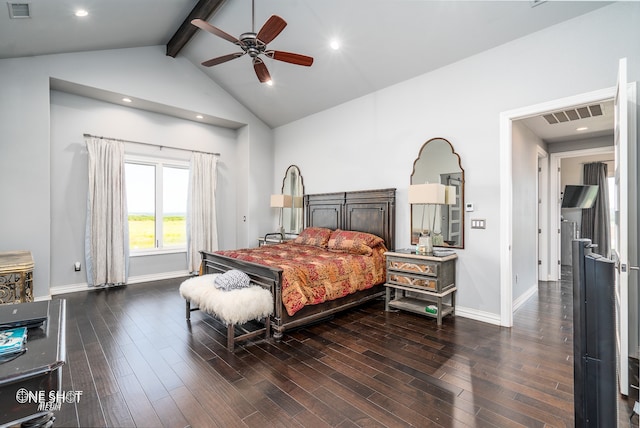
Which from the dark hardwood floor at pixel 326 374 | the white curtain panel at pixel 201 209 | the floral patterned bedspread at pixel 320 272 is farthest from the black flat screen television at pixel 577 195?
the white curtain panel at pixel 201 209

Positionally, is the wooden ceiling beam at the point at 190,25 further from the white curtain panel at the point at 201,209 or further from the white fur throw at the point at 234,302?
the white fur throw at the point at 234,302

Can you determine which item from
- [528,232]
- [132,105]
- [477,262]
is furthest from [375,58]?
[132,105]

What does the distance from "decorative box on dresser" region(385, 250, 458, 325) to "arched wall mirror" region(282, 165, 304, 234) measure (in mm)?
2629

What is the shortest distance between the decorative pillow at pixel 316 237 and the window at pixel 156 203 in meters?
2.60

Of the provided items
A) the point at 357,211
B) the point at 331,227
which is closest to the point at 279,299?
the point at 357,211

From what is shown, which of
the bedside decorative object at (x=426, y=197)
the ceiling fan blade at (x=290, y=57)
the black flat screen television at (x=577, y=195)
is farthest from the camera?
the black flat screen television at (x=577, y=195)

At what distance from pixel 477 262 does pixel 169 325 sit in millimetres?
3642

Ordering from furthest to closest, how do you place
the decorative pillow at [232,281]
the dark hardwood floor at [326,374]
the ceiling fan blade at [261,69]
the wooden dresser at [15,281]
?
the ceiling fan blade at [261,69] → the wooden dresser at [15,281] → the decorative pillow at [232,281] → the dark hardwood floor at [326,374]

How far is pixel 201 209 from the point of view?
5.92 meters

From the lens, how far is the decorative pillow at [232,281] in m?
2.93

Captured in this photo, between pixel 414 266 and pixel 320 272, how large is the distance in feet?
3.79

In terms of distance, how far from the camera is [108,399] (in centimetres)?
197

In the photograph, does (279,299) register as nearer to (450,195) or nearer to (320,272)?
(320,272)

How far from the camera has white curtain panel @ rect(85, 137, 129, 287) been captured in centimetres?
475
